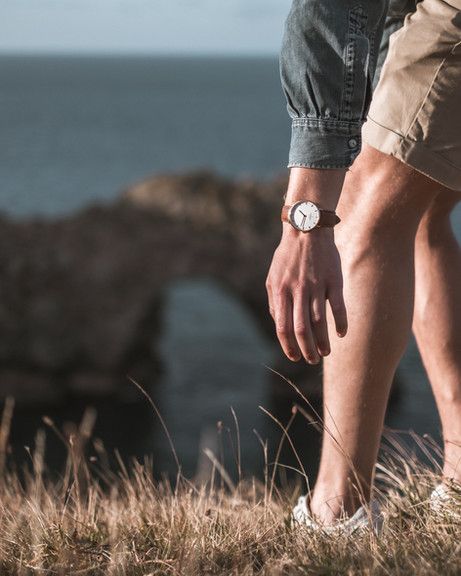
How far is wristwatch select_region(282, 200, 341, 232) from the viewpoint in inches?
97.7

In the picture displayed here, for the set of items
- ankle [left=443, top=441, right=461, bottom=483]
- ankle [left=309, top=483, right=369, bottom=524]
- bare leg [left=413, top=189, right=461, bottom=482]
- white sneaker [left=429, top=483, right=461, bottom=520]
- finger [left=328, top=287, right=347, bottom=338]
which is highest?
finger [left=328, top=287, right=347, bottom=338]

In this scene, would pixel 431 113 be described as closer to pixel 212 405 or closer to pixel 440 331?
pixel 440 331

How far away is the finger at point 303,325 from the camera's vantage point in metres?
2.44

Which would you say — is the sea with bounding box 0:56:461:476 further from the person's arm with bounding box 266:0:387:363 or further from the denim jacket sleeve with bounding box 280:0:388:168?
the denim jacket sleeve with bounding box 280:0:388:168

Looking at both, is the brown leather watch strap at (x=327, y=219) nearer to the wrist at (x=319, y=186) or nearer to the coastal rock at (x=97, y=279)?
the wrist at (x=319, y=186)

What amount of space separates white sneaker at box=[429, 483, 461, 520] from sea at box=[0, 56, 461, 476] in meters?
0.55

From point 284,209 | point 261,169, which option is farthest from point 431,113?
point 261,169

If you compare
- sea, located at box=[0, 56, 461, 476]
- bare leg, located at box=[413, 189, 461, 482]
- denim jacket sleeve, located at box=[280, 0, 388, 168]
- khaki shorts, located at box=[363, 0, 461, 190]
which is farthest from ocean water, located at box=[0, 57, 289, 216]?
denim jacket sleeve, located at box=[280, 0, 388, 168]

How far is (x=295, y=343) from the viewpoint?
2.50 metres

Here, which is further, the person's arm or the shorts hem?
the shorts hem

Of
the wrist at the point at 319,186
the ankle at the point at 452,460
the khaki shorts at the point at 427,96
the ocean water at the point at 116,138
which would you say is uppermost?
the khaki shorts at the point at 427,96

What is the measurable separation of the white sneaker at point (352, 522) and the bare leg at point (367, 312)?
0.17 feet

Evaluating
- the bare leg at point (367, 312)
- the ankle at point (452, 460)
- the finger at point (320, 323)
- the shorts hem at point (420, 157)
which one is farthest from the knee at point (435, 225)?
the finger at point (320, 323)

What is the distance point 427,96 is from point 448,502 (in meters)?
1.07
